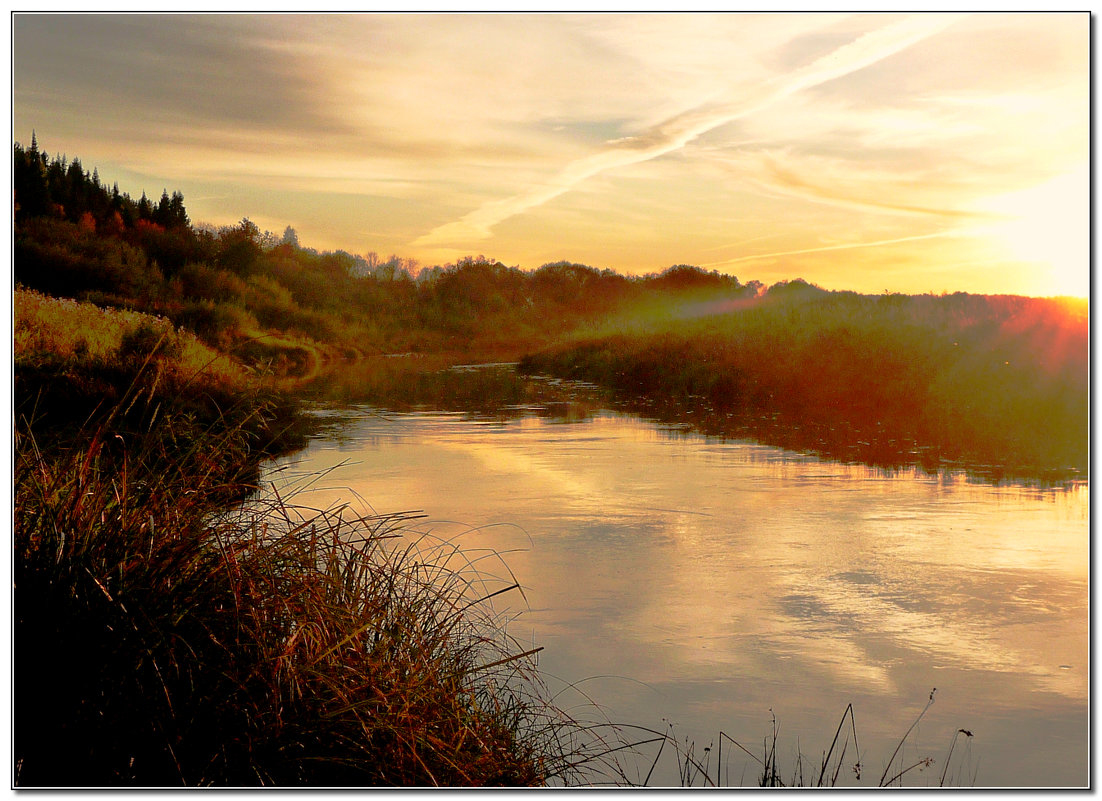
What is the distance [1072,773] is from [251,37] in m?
4.77

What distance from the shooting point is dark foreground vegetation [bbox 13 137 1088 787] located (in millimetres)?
2357

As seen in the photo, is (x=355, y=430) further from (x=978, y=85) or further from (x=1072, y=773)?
(x=1072, y=773)

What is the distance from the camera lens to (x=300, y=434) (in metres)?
8.28

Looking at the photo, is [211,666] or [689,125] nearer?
[211,666]

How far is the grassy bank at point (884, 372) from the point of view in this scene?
7.03 meters

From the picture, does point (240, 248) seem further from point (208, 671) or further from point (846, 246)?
point (208, 671)

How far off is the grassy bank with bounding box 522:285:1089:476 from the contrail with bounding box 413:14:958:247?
1.94 meters

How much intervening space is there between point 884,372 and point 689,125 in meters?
6.10

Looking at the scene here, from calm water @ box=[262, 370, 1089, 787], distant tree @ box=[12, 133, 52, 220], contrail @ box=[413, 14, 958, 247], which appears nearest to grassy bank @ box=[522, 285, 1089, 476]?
calm water @ box=[262, 370, 1089, 787]

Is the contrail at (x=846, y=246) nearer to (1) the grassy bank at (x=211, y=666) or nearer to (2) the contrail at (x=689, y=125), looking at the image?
(2) the contrail at (x=689, y=125)

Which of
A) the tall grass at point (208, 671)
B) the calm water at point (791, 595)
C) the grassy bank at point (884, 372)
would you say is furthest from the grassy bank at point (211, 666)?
the grassy bank at point (884, 372)

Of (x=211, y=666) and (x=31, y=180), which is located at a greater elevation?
(x=31, y=180)

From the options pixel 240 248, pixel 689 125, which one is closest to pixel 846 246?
pixel 689 125

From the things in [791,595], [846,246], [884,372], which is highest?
[846,246]
